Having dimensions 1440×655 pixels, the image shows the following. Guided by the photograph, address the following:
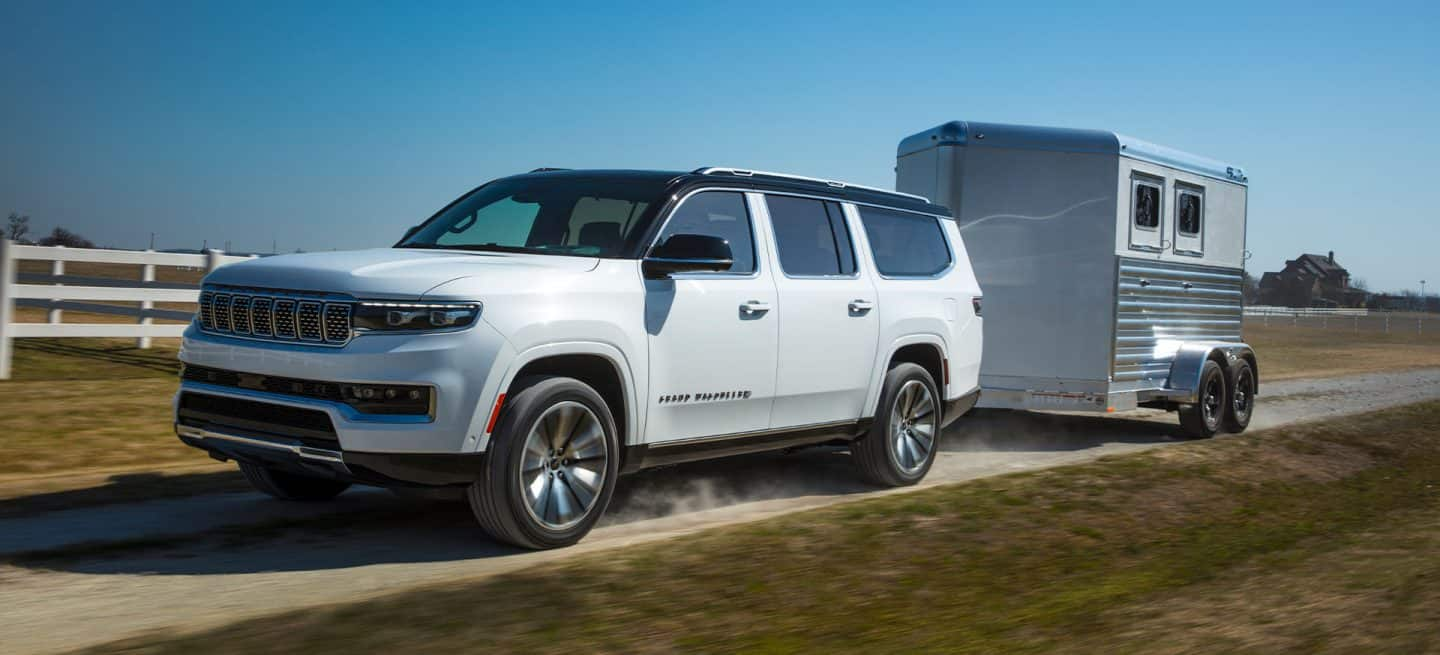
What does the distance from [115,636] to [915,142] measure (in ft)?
30.4

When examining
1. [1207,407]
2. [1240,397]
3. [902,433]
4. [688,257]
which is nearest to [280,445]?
[688,257]

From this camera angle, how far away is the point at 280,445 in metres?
5.66

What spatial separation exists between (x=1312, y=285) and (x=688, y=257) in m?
154

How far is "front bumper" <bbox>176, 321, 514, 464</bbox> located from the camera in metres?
5.48

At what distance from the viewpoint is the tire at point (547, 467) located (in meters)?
5.80

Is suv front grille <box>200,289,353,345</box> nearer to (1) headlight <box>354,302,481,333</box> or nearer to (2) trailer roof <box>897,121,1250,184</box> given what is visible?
(1) headlight <box>354,302,481,333</box>

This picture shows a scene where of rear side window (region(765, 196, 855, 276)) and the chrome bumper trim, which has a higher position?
rear side window (region(765, 196, 855, 276))

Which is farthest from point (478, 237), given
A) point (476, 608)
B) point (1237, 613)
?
point (1237, 613)

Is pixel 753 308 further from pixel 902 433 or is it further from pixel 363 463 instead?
pixel 363 463

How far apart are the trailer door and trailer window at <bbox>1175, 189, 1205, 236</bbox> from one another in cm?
43

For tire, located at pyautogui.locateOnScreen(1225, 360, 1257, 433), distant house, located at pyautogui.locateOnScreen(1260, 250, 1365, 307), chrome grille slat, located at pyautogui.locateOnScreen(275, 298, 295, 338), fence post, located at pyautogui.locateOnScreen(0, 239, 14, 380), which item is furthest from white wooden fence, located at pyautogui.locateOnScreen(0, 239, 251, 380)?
distant house, located at pyautogui.locateOnScreen(1260, 250, 1365, 307)

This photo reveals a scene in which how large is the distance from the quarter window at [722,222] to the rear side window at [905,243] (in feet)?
4.55

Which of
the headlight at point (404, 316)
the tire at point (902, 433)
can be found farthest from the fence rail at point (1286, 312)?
the headlight at point (404, 316)

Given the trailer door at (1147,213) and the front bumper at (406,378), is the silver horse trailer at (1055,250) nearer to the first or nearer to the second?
the trailer door at (1147,213)
